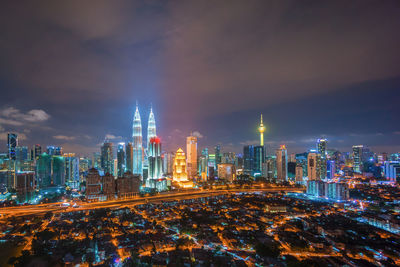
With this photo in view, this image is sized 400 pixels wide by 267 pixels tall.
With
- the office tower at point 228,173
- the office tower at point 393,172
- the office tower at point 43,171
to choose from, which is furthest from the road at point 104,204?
the office tower at point 393,172

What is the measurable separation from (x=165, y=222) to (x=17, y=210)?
10226 mm

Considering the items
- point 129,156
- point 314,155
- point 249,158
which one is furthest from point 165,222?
point 249,158

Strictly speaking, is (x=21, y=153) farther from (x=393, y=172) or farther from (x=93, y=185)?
(x=393, y=172)

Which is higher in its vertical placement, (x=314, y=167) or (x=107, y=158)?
(x=107, y=158)

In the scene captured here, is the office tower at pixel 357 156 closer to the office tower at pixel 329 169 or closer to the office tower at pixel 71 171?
the office tower at pixel 329 169

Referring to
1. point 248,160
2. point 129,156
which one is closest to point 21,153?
point 129,156

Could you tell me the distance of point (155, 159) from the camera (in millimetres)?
27406

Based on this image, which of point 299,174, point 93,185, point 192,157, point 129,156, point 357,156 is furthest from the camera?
→ point 357,156

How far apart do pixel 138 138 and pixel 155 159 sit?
18.6 feet

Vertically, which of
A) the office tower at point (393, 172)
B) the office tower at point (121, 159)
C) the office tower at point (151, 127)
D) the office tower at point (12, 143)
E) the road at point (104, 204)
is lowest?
the road at point (104, 204)

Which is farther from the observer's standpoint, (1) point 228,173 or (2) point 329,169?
(1) point 228,173

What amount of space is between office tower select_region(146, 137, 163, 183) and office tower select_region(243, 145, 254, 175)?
16449 millimetres

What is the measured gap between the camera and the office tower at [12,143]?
2278cm

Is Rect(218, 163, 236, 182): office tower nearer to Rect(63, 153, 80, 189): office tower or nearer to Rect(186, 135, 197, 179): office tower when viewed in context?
Rect(186, 135, 197, 179): office tower
